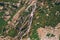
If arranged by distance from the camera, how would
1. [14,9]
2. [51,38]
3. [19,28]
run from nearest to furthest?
1. [51,38]
2. [19,28]
3. [14,9]

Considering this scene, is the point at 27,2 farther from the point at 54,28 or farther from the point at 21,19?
the point at 54,28

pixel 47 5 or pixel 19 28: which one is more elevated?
pixel 47 5

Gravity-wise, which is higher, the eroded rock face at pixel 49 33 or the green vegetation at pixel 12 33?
the eroded rock face at pixel 49 33

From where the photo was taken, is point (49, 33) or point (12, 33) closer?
point (49, 33)

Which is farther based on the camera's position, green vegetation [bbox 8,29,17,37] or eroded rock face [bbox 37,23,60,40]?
green vegetation [bbox 8,29,17,37]

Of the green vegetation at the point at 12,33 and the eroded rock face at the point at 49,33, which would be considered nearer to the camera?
the eroded rock face at the point at 49,33

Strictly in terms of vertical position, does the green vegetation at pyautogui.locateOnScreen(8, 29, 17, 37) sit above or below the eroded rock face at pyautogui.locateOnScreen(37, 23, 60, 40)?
below

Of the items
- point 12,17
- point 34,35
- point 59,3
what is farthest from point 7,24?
point 59,3

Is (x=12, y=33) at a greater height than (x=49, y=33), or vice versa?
(x=49, y=33)
